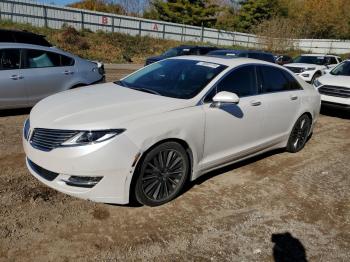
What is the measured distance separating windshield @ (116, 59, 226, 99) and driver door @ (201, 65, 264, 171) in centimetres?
22

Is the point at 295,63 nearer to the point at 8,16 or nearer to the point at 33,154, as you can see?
the point at 33,154

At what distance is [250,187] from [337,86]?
19.5 feet

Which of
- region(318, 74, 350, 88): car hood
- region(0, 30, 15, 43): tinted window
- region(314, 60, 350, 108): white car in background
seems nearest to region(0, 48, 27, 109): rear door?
region(0, 30, 15, 43): tinted window

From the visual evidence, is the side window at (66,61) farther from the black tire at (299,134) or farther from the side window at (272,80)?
the black tire at (299,134)

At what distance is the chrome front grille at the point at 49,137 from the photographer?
3434mm

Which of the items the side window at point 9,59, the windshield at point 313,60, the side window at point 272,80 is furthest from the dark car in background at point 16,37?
A: the windshield at point 313,60

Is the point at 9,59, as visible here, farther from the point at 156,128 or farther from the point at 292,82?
the point at 292,82

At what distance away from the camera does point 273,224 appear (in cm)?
381

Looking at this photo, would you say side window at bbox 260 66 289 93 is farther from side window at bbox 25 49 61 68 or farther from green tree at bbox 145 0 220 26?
green tree at bbox 145 0 220 26

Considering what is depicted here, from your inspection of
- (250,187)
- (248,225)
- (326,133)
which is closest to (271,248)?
(248,225)

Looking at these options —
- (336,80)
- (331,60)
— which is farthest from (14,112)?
(331,60)

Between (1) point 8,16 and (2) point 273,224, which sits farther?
(1) point 8,16

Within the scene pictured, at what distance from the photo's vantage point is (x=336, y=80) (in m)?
9.56

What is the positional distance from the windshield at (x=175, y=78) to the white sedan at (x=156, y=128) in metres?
0.01
